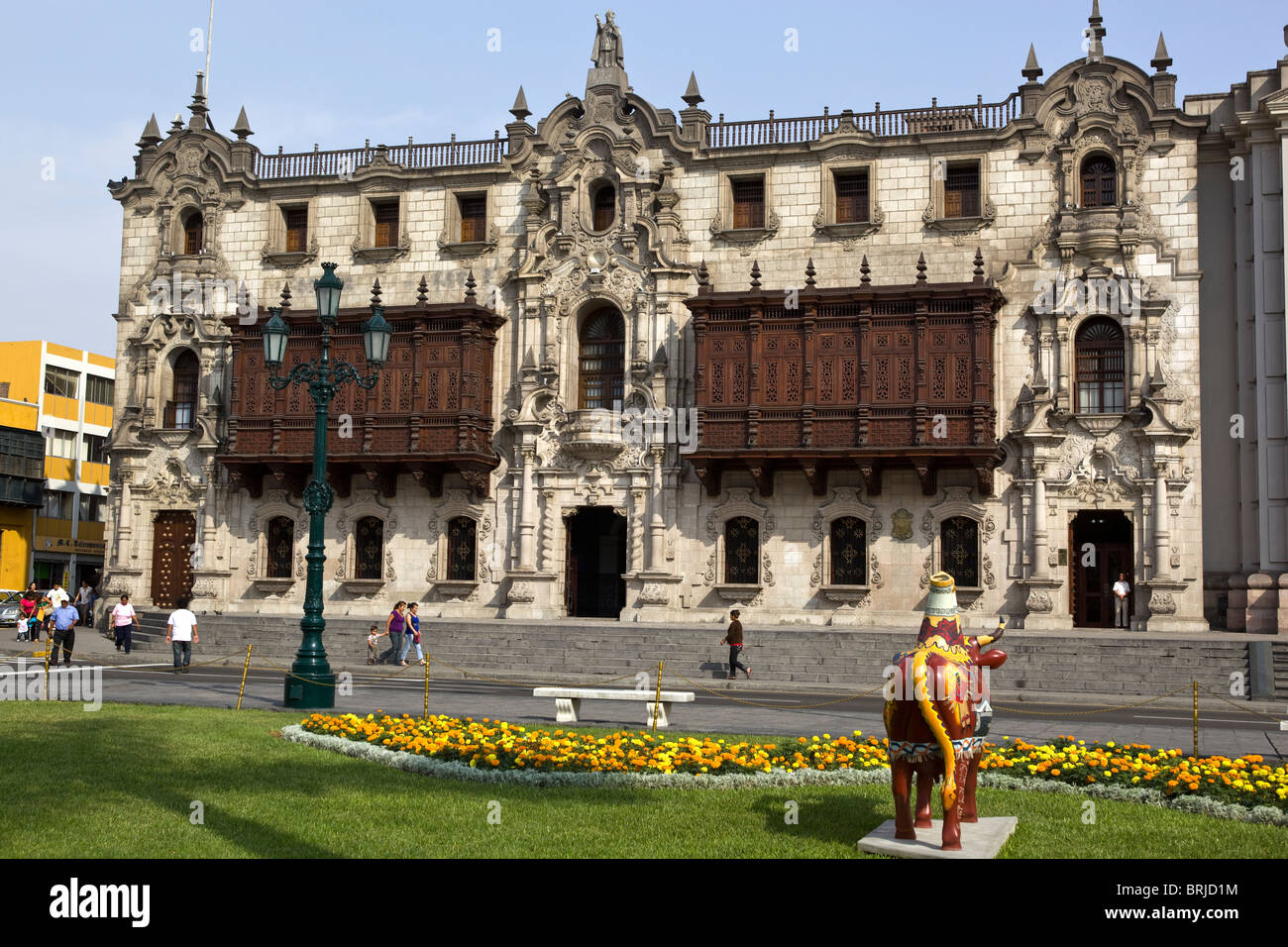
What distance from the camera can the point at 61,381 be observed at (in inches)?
2544

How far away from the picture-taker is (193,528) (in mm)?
40000

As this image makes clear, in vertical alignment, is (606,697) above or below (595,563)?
below

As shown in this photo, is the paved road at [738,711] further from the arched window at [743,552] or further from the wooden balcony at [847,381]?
the wooden balcony at [847,381]

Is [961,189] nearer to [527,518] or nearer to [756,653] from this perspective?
[756,653]

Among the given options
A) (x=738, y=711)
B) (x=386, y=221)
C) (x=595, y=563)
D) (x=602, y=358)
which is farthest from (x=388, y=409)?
(x=738, y=711)

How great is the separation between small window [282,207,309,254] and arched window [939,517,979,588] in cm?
2198

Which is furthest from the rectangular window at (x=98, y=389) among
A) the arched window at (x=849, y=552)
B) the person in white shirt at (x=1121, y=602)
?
the person in white shirt at (x=1121, y=602)

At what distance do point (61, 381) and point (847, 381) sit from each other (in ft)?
153

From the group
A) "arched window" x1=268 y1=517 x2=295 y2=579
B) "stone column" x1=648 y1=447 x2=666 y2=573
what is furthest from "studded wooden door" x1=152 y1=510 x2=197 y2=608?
"stone column" x1=648 y1=447 x2=666 y2=573

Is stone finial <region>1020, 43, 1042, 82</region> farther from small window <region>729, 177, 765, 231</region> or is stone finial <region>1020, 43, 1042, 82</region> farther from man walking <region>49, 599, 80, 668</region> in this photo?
man walking <region>49, 599, 80, 668</region>

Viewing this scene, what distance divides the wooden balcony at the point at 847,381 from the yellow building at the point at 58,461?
3802cm

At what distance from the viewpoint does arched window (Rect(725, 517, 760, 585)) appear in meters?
35.3

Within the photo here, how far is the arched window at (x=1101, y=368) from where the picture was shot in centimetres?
3356
